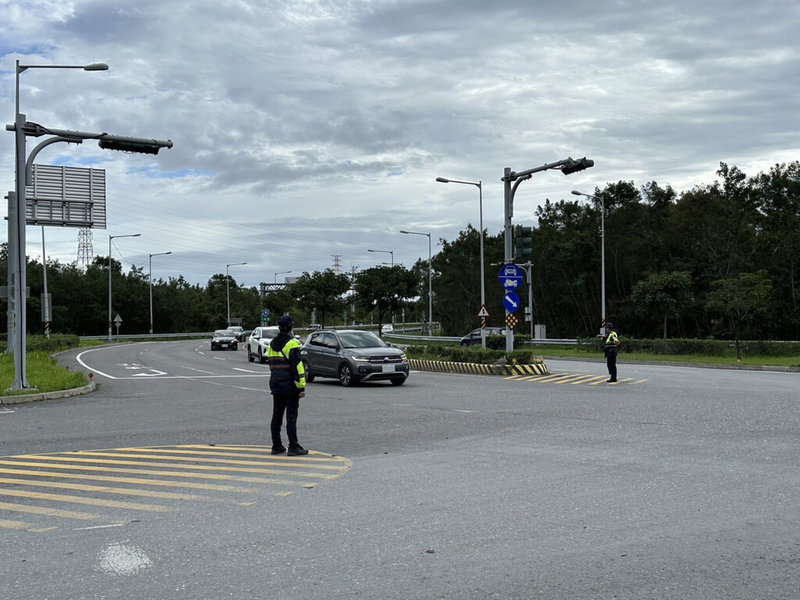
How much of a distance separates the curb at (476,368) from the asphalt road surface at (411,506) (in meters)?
10.8

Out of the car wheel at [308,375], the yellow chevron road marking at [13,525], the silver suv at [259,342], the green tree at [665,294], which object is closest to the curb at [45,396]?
the car wheel at [308,375]

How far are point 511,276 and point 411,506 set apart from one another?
20.2 m

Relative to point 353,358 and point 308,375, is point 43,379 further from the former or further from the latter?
point 353,358

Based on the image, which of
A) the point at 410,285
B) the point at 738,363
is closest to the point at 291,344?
the point at 738,363

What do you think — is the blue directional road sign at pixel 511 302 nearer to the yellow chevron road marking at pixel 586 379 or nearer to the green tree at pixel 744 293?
the yellow chevron road marking at pixel 586 379

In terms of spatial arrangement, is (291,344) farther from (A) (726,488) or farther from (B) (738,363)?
(B) (738,363)

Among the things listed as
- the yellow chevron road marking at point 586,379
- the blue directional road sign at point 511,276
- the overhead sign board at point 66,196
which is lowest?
the yellow chevron road marking at point 586,379

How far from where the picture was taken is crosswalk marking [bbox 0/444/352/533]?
730 cm

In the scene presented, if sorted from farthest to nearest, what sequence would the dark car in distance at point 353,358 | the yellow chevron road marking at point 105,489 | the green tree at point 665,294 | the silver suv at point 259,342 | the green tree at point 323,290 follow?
the green tree at point 323,290 < the green tree at point 665,294 < the silver suv at point 259,342 < the dark car in distance at point 353,358 < the yellow chevron road marking at point 105,489

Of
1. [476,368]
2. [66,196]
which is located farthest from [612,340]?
[66,196]

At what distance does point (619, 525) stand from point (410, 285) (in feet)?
168

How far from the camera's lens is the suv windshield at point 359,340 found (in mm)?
23391

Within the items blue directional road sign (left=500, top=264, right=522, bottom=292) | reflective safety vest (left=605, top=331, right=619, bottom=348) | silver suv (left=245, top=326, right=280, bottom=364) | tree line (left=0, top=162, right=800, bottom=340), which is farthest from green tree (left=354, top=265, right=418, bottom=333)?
reflective safety vest (left=605, top=331, right=619, bottom=348)

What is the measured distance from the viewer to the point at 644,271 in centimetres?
5759
